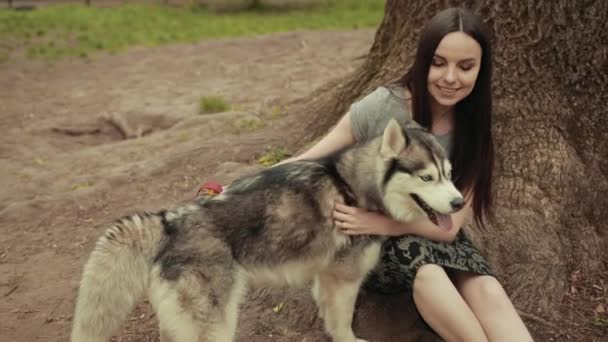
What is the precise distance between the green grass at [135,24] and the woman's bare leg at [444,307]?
41.4 ft

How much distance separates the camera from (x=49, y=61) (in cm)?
1373

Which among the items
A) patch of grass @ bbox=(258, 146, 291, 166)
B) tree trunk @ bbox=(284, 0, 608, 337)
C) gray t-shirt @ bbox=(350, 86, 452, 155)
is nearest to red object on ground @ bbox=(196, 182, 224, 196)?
gray t-shirt @ bbox=(350, 86, 452, 155)

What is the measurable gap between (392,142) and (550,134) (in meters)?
1.84

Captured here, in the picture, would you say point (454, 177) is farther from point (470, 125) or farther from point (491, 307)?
point (491, 307)

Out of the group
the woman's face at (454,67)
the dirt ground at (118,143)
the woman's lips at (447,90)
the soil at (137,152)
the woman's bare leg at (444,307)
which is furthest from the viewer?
the dirt ground at (118,143)

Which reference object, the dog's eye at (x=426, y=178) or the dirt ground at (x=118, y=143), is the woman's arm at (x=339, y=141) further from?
the dirt ground at (x=118, y=143)

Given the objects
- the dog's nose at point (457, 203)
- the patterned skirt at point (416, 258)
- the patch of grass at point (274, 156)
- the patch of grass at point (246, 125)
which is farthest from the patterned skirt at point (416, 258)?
the patch of grass at point (246, 125)

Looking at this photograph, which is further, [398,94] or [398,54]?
[398,54]

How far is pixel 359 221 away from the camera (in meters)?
3.67

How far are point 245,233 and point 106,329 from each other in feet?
2.93

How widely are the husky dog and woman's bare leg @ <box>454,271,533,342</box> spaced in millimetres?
543

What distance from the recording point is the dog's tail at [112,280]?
10.7ft

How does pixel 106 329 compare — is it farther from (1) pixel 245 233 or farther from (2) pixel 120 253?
(1) pixel 245 233

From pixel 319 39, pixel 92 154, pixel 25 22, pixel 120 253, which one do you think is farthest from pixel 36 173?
pixel 25 22
